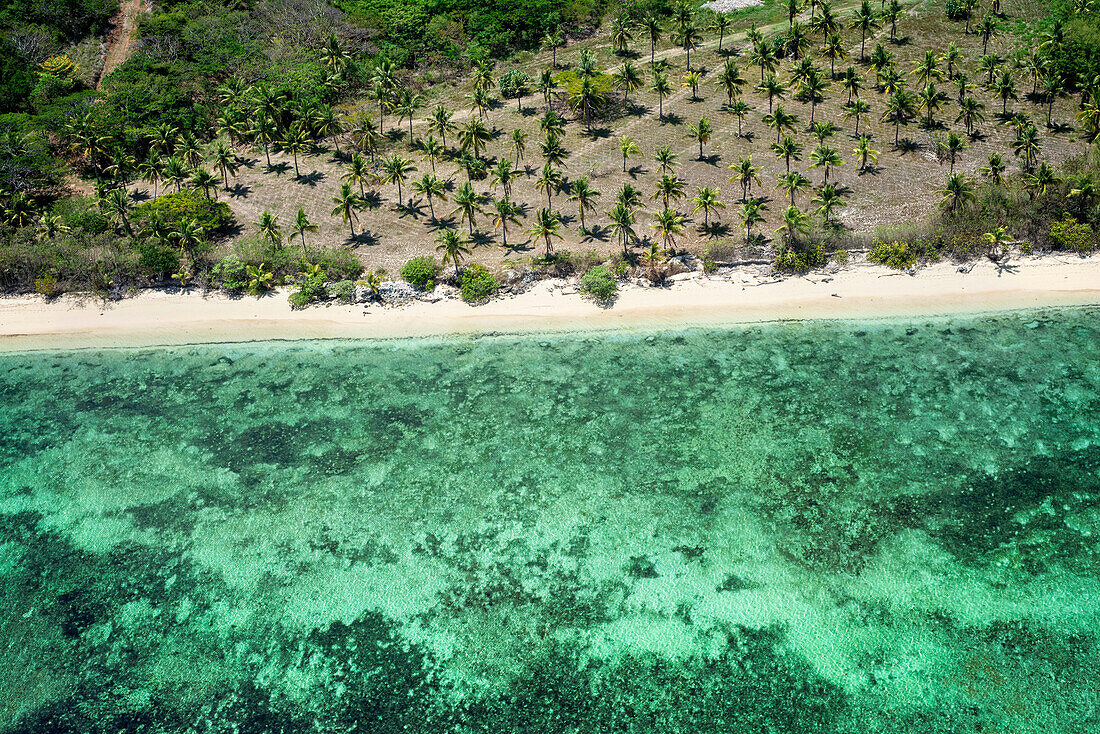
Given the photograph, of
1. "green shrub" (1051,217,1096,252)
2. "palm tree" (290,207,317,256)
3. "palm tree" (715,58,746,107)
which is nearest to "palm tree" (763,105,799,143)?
"palm tree" (715,58,746,107)

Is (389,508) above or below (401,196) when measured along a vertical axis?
below

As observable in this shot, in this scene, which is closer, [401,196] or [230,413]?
[230,413]

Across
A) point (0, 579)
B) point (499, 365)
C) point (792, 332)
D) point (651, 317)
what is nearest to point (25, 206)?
point (0, 579)

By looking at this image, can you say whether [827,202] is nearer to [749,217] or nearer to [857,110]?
[749,217]

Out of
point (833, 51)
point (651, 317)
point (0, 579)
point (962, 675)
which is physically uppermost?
point (833, 51)

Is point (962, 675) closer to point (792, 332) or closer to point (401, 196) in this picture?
point (792, 332)

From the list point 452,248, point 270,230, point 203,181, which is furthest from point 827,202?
point 203,181
